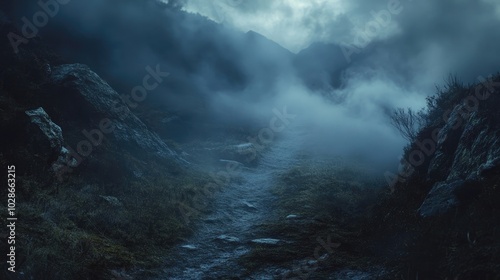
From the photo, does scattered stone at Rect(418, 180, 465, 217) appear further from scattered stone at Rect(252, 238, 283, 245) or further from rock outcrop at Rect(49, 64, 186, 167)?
rock outcrop at Rect(49, 64, 186, 167)

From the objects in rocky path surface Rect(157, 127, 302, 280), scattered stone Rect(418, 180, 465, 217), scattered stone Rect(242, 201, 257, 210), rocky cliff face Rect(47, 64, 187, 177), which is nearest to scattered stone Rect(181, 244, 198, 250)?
rocky path surface Rect(157, 127, 302, 280)

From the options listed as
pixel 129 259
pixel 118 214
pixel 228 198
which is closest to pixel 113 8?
pixel 228 198

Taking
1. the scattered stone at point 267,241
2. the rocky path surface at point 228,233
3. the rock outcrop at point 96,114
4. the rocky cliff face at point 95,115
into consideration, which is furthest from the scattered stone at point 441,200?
the rock outcrop at point 96,114

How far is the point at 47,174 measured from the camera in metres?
9.93

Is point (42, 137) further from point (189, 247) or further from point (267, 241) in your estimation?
point (267, 241)

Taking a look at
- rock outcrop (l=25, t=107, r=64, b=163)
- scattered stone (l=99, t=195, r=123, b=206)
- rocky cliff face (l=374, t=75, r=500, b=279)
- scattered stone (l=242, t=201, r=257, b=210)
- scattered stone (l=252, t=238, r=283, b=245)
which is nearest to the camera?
rocky cliff face (l=374, t=75, r=500, b=279)

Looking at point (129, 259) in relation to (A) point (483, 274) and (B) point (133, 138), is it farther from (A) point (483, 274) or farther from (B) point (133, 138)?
(B) point (133, 138)

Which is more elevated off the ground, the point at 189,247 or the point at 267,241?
the point at 267,241

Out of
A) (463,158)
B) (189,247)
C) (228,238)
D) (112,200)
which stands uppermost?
(463,158)

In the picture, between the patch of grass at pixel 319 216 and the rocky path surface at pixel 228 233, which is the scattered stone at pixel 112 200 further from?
the patch of grass at pixel 319 216

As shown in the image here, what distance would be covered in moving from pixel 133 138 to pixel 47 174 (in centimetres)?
673

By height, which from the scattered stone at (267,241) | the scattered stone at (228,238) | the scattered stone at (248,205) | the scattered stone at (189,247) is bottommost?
the scattered stone at (189,247)

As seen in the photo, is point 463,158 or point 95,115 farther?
point 95,115

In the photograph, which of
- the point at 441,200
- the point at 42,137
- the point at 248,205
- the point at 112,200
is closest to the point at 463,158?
the point at 441,200
